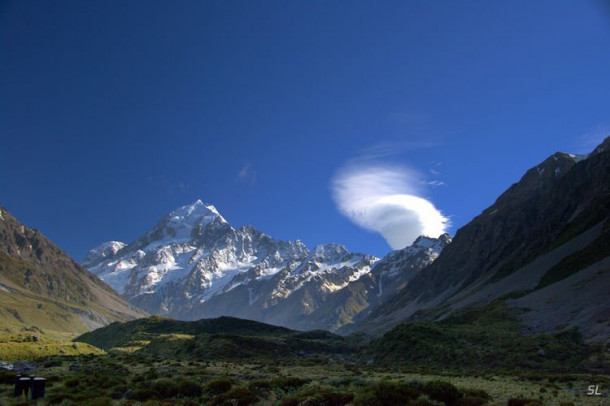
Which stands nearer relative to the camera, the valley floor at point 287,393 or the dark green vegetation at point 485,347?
the valley floor at point 287,393

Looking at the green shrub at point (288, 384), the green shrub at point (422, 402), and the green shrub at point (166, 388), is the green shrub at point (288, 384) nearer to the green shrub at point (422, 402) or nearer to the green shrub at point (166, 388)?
the green shrub at point (166, 388)

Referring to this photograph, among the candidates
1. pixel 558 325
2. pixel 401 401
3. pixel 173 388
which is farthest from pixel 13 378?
pixel 558 325

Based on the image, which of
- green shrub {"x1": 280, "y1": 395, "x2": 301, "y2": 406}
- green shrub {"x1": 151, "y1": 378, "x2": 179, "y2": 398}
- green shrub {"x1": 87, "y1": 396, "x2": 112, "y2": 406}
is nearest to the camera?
green shrub {"x1": 280, "y1": 395, "x2": 301, "y2": 406}

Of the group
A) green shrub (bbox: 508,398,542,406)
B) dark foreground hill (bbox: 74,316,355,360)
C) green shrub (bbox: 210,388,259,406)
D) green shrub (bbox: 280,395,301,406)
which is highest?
dark foreground hill (bbox: 74,316,355,360)

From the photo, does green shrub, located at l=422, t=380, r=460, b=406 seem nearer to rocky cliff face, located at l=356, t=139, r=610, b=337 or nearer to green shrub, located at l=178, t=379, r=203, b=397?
green shrub, located at l=178, t=379, r=203, b=397

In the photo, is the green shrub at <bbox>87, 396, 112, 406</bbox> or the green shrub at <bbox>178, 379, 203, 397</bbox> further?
the green shrub at <bbox>178, 379, 203, 397</bbox>

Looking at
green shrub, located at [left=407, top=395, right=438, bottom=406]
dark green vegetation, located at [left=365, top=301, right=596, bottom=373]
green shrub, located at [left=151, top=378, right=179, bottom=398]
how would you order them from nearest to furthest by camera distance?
green shrub, located at [left=407, top=395, right=438, bottom=406], green shrub, located at [left=151, top=378, right=179, bottom=398], dark green vegetation, located at [left=365, top=301, right=596, bottom=373]

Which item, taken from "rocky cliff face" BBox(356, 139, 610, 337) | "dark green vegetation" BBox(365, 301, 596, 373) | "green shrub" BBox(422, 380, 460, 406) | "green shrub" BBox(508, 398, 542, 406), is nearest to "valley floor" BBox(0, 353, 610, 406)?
"green shrub" BBox(422, 380, 460, 406)

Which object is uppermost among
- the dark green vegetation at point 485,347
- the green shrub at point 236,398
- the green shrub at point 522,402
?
the dark green vegetation at point 485,347

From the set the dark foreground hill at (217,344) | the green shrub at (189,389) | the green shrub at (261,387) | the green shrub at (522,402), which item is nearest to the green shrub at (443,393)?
the green shrub at (522,402)

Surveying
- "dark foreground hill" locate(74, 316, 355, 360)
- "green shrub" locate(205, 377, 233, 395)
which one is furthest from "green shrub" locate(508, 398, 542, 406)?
"dark foreground hill" locate(74, 316, 355, 360)

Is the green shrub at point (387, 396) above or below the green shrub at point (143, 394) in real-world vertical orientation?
below

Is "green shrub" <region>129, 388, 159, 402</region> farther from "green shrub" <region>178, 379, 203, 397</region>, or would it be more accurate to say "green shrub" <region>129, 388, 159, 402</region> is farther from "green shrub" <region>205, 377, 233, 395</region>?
"green shrub" <region>205, 377, 233, 395</region>

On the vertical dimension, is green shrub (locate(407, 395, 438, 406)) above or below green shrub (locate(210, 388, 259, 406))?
below
